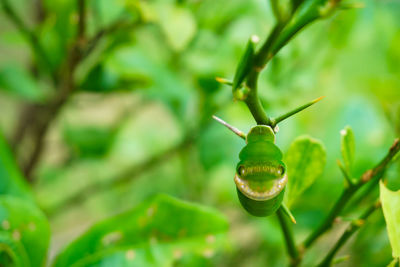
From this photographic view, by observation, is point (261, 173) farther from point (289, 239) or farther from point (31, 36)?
point (31, 36)

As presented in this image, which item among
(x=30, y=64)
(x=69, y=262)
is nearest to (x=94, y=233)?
(x=69, y=262)

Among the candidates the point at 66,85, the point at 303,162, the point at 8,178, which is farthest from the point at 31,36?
the point at 303,162

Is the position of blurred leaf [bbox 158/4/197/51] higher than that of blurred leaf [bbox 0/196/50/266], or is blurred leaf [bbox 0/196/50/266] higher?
blurred leaf [bbox 158/4/197/51]

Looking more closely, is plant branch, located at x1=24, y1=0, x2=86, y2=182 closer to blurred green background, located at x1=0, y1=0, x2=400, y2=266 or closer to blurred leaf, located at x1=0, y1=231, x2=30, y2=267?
blurred green background, located at x1=0, y1=0, x2=400, y2=266

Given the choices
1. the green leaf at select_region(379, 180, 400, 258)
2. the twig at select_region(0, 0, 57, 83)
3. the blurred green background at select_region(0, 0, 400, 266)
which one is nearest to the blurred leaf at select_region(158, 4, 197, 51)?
the blurred green background at select_region(0, 0, 400, 266)

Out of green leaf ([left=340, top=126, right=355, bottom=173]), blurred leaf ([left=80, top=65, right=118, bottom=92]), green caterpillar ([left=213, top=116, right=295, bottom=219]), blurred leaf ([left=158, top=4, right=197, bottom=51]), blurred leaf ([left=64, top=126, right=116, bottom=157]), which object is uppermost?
green caterpillar ([left=213, top=116, right=295, bottom=219])

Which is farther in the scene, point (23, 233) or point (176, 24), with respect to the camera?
point (176, 24)

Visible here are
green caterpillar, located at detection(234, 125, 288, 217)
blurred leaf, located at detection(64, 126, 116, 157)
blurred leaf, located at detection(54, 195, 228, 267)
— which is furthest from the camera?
blurred leaf, located at detection(64, 126, 116, 157)

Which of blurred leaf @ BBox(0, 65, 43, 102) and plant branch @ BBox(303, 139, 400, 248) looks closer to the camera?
plant branch @ BBox(303, 139, 400, 248)
